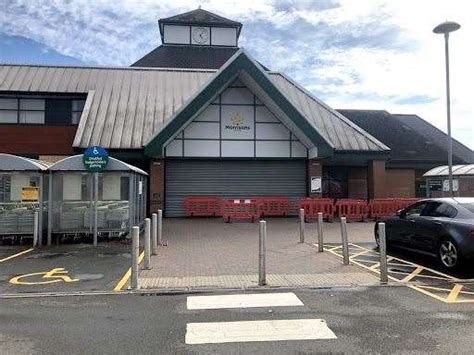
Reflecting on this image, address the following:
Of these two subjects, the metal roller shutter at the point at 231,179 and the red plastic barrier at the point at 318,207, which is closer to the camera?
the red plastic barrier at the point at 318,207

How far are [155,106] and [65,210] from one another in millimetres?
11400

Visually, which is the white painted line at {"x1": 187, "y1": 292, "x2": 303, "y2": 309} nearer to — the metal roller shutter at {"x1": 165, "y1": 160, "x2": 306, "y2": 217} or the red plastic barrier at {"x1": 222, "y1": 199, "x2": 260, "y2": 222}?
the red plastic barrier at {"x1": 222, "y1": 199, "x2": 260, "y2": 222}

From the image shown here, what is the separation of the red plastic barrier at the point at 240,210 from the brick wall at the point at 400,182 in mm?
13251

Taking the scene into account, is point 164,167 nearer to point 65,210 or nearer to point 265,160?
point 265,160

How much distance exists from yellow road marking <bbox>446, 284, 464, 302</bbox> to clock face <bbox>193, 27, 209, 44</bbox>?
3406 centimetres

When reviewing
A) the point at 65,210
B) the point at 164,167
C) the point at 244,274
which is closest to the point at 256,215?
the point at 164,167

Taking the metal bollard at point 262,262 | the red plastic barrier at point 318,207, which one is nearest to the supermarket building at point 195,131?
the red plastic barrier at point 318,207

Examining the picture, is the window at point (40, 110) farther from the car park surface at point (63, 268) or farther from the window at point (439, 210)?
the window at point (439, 210)

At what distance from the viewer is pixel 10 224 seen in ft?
45.9

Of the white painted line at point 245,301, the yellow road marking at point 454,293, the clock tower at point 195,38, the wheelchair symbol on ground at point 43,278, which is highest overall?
the clock tower at point 195,38

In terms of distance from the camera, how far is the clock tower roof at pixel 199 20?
39000 mm

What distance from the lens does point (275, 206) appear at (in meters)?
22.8

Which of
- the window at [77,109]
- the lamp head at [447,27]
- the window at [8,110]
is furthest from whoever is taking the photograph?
the window at [77,109]

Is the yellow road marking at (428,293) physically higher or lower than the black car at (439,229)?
lower
